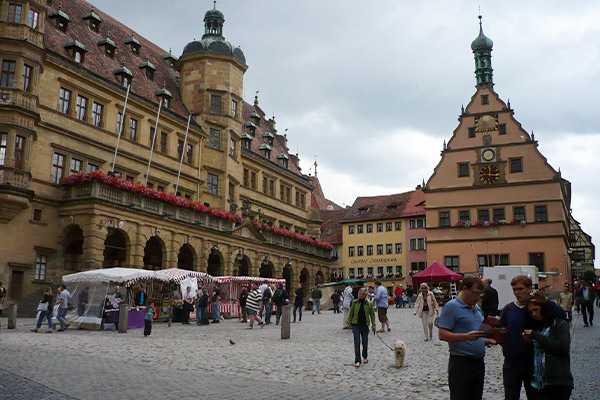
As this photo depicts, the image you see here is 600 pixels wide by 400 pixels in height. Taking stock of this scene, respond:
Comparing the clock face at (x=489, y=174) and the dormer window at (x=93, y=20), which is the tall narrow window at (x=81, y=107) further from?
the clock face at (x=489, y=174)

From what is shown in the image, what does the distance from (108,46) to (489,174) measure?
32292mm

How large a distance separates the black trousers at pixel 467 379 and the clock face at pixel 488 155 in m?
47.3

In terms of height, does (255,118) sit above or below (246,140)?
above

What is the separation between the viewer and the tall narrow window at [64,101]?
32.7 metres

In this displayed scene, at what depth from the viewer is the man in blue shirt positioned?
592cm

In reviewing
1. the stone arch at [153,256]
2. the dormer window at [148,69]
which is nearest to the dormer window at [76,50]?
the dormer window at [148,69]

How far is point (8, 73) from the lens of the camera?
29.5m

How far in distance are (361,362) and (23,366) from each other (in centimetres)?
668

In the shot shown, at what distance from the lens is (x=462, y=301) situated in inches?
244

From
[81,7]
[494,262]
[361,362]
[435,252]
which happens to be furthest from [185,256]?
[361,362]

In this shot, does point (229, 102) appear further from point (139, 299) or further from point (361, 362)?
point (361, 362)

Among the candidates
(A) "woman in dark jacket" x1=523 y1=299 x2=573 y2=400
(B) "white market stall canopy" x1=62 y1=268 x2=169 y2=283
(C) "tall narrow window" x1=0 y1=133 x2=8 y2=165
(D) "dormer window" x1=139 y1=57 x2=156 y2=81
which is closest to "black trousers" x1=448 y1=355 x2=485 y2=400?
(A) "woman in dark jacket" x1=523 y1=299 x2=573 y2=400

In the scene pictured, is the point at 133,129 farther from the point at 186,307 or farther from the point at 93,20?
the point at 186,307

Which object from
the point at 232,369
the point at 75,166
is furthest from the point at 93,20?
the point at 232,369
